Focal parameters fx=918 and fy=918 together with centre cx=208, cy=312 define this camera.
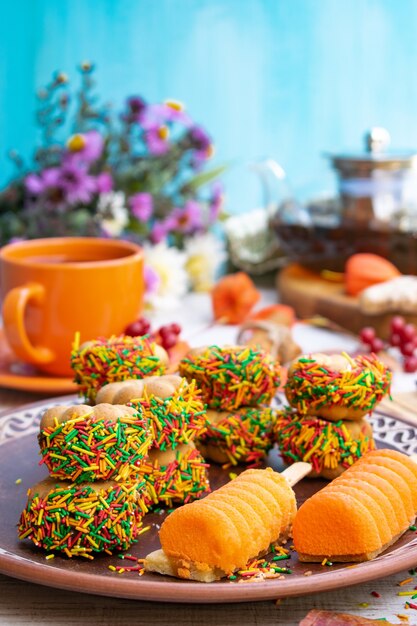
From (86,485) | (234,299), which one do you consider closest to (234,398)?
(86,485)

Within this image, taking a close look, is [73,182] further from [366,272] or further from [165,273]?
[366,272]

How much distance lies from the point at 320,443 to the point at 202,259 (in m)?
1.25

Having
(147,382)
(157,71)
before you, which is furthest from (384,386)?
(157,71)

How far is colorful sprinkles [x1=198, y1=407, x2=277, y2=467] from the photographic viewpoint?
112cm

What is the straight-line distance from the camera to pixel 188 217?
2225 mm

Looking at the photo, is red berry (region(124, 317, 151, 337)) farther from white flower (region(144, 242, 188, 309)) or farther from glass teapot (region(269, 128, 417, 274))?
glass teapot (region(269, 128, 417, 274))

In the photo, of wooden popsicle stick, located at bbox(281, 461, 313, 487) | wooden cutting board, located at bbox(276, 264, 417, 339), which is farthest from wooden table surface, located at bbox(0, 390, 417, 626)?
wooden cutting board, located at bbox(276, 264, 417, 339)

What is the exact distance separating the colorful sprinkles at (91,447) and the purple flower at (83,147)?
3.95 feet

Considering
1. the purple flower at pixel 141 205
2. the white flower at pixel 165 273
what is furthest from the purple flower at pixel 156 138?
the white flower at pixel 165 273

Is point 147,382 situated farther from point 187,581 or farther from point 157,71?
point 157,71

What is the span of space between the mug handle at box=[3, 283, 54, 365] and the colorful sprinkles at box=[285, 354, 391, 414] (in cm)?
55

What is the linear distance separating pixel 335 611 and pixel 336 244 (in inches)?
52.8

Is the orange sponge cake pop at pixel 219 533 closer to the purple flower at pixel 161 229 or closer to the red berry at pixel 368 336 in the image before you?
the red berry at pixel 368 336

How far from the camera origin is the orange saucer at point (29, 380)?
1466mm
